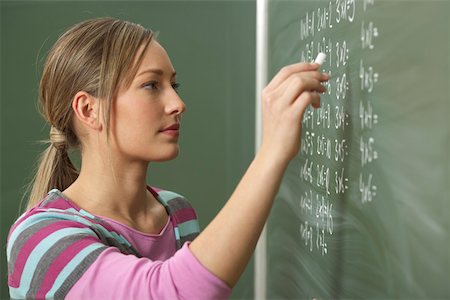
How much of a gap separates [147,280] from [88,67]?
0.40m

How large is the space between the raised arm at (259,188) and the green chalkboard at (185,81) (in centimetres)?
97

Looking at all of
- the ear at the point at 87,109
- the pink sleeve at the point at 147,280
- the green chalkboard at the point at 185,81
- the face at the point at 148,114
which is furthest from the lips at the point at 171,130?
the green chalkboard at the point at 185,81

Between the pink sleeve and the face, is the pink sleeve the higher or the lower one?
the lower one

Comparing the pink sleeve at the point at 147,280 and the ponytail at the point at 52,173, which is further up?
the ponytail at the point at 52,173

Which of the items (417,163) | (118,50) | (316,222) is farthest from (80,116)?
(417,163)

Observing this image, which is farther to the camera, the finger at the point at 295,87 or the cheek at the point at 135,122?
the cheek at the point at 135,122

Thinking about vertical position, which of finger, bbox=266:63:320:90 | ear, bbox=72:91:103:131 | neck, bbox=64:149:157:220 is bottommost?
neck, bbox=64:149:157:220

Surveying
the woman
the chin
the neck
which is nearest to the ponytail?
the woman

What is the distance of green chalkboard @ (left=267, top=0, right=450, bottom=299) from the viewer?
0.58 metres

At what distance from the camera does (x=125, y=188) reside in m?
1.15

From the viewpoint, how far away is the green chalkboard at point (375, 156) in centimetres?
58

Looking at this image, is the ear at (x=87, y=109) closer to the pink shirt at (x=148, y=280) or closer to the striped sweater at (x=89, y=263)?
the striped sweater at (x=89, y=263)

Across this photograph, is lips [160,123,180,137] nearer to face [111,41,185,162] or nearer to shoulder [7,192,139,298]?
face [111,41,185,162]

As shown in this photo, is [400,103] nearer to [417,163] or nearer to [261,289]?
[417,163]
